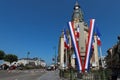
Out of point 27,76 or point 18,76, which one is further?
point 27,76

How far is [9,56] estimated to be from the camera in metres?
146

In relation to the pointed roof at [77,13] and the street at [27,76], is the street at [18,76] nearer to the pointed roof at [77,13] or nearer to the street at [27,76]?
the street at [27,76]

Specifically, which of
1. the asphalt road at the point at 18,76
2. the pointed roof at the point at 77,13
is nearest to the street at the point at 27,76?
the asphalt road at the point at 18,76

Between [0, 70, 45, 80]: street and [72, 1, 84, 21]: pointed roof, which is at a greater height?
[72, 1, 84, 21]: pointed roof

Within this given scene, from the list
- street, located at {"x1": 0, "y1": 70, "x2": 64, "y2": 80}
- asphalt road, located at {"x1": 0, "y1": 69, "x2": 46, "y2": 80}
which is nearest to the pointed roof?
street, located at {"x1": 0, "y1": 70, "x2": 64, "y2": 80}

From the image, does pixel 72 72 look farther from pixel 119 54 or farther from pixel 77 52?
pixel 119 54

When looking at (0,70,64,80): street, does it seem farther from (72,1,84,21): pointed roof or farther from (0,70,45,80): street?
(72,1,84,21): pointed roof

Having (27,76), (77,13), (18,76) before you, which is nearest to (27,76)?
(27,76)

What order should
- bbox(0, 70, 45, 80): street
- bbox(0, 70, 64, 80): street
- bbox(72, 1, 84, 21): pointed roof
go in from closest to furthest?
bbox(0, 70, 45, 80): street < bbox(0, 70, 64, 80): street < bbox(72, 1, 84, 21): pointed roof

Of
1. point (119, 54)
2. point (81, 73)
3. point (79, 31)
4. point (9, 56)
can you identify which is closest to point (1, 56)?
point (9, 56)

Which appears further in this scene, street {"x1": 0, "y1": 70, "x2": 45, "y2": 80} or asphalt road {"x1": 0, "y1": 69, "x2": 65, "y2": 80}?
asphalt road {"x1": 0, "y1": 69, "x2": 65, "y2": 80}

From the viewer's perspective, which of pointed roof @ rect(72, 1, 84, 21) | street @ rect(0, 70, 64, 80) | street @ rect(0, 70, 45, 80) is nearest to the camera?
street @ rect(0, 70, 45, 80)

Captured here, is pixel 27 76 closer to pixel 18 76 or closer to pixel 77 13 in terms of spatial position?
pixel 18 76

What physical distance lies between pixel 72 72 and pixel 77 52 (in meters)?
3.61
